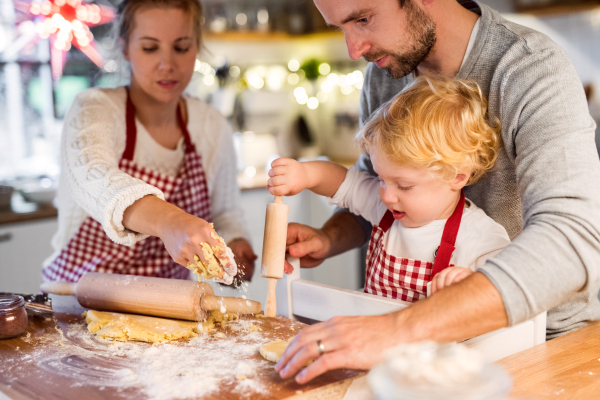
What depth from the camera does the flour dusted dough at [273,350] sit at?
0.96 meters

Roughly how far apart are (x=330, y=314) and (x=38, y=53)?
2930 mm

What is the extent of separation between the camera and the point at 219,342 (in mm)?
1084

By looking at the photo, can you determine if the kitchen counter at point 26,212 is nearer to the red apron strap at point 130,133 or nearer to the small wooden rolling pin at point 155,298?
the red apron strap at point 130,133

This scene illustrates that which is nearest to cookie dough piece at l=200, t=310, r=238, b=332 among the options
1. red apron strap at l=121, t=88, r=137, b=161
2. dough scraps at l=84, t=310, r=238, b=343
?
dough scraps at l=84, t=310, r=238, b=343

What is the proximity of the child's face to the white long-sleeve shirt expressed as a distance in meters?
0.05

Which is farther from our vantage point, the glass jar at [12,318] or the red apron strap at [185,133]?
the red apron strap at [185,133]

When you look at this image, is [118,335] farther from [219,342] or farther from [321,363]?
[321,363]

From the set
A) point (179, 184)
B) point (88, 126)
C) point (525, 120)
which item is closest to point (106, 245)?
point (179, 184)

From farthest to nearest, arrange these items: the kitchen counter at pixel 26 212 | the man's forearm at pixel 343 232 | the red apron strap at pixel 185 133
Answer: the kitchen counter at pixel 26 212, the red apron strap at pixel 185 133, the man's forearm at pixel 343 232

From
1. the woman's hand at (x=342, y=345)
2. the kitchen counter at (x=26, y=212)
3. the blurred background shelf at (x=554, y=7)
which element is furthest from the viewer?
the blurred background shelf at (x=554, y=7)

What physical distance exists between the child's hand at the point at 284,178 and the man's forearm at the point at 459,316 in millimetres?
432

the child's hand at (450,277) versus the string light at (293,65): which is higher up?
the string light at (293,65)

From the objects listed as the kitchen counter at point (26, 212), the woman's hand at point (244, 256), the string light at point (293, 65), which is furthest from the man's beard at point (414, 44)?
the string light at point (293, 65)

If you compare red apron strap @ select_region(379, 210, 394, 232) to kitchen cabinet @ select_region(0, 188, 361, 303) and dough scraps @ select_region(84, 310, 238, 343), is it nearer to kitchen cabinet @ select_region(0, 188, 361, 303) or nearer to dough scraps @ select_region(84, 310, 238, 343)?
dough scraps @ select_region(84, 310, 238, 343)
